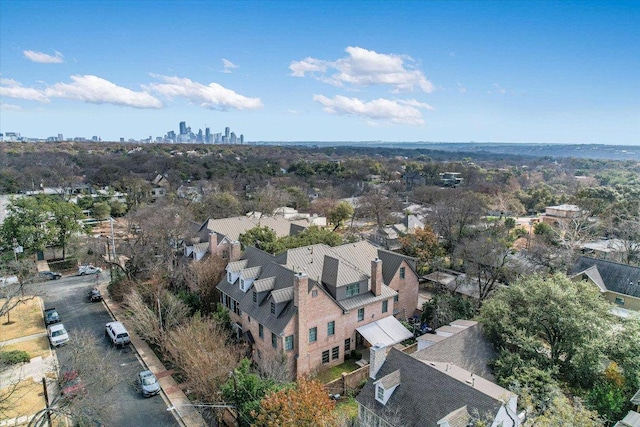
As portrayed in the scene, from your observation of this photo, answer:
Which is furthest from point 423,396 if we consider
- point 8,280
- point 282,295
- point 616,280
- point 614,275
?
point 8,280

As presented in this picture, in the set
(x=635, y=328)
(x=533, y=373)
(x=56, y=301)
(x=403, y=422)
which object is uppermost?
(x=635, y=328)

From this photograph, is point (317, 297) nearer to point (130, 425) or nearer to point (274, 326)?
point (274, 326)

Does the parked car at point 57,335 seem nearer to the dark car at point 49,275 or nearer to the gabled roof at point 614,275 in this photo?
the dark car at point 49,275

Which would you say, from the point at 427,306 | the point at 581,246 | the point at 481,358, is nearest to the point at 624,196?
the point at 581,246

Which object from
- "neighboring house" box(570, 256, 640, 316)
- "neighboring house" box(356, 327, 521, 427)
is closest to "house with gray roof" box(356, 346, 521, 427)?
"neighboring house" box(356, 327, 521, 427)

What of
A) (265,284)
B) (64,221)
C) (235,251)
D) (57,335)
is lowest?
(57,335)

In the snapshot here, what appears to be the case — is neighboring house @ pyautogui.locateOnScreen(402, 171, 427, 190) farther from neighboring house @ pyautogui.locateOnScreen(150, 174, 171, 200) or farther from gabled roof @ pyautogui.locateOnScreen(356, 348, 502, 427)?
gabled roof @ pyautogui.locateOnScreen(356, 348, 502, 427)

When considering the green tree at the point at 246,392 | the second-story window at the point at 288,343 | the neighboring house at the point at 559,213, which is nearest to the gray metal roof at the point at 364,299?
the second-story window at the point at 288,343

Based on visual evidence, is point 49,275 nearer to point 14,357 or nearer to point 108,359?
point 14,357
